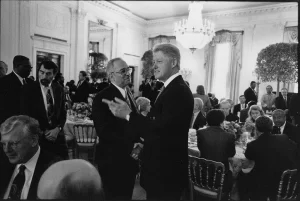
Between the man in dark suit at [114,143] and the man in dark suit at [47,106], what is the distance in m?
0.74

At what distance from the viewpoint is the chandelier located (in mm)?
6137

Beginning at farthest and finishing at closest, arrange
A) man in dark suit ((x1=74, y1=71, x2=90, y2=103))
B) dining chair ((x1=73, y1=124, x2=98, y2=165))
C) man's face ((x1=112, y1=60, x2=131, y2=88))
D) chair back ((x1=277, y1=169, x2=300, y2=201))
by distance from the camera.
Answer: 1. man in dark suit ((x1=74, y1=71, x2=90, y2=103))
2. dining chair ((x1=73, y1=124, x2=98, y2=165))
3. chair back ((x1=277, y1=169, x2=300, y2=201))
4. man's face ((x1=112, y1=60, x2=131, y2=88))

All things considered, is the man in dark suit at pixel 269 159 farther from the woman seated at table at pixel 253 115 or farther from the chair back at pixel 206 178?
the woman seated at table at pixel 253 115

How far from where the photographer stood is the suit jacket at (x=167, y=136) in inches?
54.9

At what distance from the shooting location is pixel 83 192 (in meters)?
0.69

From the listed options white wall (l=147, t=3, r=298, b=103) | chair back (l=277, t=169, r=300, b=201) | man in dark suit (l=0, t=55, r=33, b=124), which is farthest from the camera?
white wall (l=147, t=3, r=298, b=103)

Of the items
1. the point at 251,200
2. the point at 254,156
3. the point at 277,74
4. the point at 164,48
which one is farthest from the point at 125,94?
the point at 277,74

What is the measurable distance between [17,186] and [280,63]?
7.96 metres

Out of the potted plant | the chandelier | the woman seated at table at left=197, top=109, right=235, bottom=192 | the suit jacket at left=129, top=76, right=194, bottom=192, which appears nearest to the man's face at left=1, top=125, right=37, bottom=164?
the suit jacket at left=129, top=76, right=194, bottom=192

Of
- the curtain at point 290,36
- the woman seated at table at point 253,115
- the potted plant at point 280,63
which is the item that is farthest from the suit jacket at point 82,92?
the curtain at point 290,36

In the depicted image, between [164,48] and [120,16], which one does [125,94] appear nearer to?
[164,48]

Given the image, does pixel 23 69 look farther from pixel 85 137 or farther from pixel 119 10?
pixel 119 10

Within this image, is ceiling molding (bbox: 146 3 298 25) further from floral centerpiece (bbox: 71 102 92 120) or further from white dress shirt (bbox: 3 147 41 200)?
white dress shirt (bbox: 3 147 41 200)

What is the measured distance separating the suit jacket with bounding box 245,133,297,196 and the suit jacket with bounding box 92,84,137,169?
1115 millimetres
